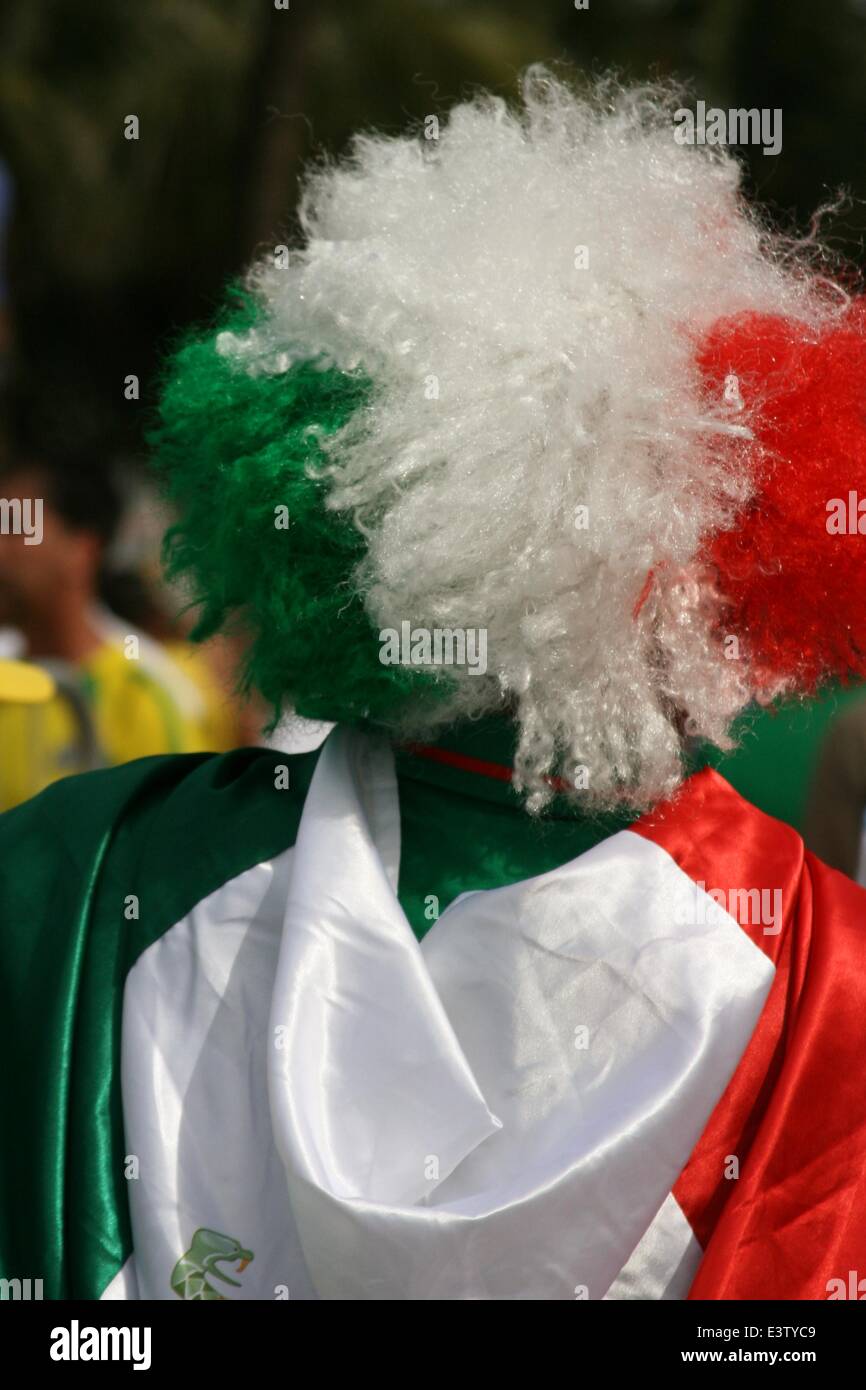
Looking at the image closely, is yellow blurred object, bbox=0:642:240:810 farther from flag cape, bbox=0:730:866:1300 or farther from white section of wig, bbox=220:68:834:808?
white section of wig, bbox=220:68:834:808

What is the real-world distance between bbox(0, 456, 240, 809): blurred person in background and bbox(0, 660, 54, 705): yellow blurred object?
71 mm

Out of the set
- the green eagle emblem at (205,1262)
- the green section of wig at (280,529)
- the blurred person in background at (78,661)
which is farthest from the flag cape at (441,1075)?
the blurred person in background at (78,661)

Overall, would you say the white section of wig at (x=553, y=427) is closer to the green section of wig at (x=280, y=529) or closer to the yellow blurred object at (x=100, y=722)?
the green section of wig at (x=280, y=529)

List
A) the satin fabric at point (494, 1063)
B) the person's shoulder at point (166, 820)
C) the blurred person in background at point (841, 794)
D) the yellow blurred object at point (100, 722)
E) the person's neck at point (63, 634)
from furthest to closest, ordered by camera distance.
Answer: the person's neck at point (63, 634) < the yellow blurred object at point (100, 722) < the blurred person in background at point (841, 794) < the person's shoulder at point (166, 820) < the satin fabric at point (494, 1063)

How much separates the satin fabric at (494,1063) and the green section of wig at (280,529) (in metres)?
0.16

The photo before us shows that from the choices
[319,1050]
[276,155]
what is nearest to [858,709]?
[319,1050]

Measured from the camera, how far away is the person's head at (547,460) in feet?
5.38

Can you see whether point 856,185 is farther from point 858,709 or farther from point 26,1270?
point 26,1270

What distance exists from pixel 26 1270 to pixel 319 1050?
0.44m

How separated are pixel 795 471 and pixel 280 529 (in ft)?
1.87

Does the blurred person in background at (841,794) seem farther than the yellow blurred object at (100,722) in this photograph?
No

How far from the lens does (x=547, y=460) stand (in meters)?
1.64

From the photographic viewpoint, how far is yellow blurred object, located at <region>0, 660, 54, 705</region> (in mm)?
3631
